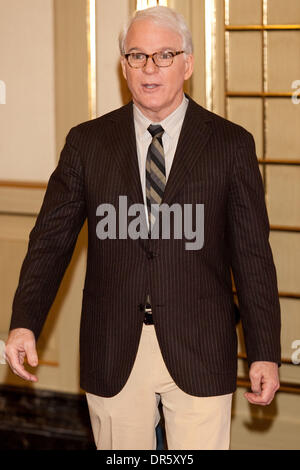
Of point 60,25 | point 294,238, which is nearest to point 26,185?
point 60,25

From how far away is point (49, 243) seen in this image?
313cm

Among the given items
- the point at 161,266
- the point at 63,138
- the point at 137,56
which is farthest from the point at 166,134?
the point at 63,138

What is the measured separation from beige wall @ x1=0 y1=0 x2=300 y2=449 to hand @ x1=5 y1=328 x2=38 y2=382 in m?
1.91

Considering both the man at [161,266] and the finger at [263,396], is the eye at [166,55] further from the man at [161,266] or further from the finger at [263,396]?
the finger at [263,396]

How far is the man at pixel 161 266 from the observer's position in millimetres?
3039

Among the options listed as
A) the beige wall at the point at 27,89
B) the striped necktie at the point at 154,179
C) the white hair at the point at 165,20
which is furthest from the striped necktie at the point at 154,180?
the beige wall at the point at 27,89

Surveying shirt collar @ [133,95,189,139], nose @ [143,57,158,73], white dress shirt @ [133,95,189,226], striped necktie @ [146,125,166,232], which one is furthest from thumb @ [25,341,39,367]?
nose @ [143,57,158,73]

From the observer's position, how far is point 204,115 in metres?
3.17

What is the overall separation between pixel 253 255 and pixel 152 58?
739 mm

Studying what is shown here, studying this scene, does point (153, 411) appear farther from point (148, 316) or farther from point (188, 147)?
point (188, 147)

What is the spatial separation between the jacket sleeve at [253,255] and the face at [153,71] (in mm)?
309

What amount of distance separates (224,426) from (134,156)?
0.98 metres

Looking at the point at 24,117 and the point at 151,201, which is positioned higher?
the point at 24,117
